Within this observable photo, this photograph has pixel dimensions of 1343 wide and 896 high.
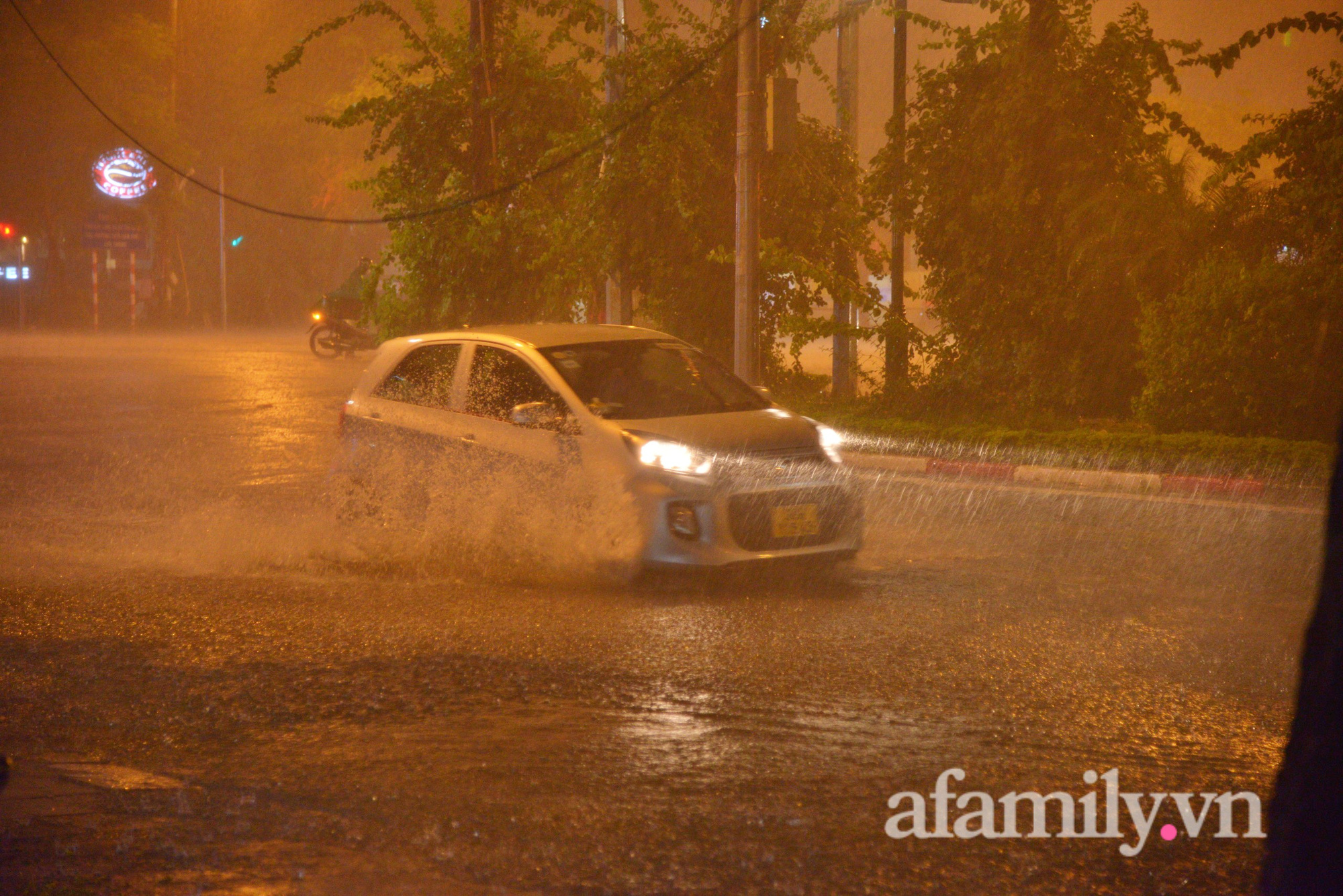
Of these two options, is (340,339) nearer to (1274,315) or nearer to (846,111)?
(846,111)

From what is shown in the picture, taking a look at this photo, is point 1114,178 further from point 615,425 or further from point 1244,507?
point 615,425

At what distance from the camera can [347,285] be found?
40.5m

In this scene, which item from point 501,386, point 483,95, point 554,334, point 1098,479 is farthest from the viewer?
point 483,95

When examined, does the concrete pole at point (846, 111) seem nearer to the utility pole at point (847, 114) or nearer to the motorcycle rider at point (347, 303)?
the utility pole at point (847, 114)

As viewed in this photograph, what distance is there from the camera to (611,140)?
19891mm

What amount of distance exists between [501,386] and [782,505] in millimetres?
2067

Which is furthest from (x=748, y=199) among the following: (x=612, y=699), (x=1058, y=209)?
(x=612, y=699)

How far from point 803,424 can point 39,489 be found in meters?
7.15

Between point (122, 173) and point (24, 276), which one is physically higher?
point (122, 173)

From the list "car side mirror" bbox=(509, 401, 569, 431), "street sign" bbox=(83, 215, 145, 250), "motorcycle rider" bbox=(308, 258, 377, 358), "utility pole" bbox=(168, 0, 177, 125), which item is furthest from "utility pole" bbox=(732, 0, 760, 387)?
"street sign" bbox=(83, 215, 145, 250)

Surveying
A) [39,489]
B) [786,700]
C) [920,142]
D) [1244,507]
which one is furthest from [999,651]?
[920,142]

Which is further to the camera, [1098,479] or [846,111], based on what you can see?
[846,111]

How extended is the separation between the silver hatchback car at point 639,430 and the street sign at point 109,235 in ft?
190

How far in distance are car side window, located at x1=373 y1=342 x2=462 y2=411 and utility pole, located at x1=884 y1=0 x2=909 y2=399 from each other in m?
9.59
